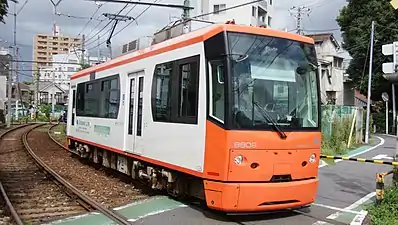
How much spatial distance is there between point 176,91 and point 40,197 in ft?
13.3

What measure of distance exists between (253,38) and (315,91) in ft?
5.08

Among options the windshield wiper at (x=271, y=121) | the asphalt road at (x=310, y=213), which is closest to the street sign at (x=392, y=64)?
the windshield wiper at (x=271, y=121)

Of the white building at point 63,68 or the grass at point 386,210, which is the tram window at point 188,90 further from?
the white building at point 63,68

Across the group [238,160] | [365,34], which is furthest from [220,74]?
[365,34]

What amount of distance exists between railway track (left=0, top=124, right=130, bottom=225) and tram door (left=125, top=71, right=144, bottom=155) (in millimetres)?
1514

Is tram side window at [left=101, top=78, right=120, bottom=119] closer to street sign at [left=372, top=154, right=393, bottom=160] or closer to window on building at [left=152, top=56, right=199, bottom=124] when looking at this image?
Result: window on building at [left=152, top=56, right=199, bottom=124]

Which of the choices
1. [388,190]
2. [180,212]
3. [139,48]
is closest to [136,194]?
[180,212]

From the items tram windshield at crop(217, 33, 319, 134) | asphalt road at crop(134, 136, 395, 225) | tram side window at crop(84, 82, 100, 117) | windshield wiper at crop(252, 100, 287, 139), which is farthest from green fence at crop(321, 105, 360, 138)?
windshield wiper at crop(252, 100, 287, 139)

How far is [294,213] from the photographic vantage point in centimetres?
831

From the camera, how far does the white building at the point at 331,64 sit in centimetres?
5238

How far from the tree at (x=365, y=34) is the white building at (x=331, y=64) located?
8.62m

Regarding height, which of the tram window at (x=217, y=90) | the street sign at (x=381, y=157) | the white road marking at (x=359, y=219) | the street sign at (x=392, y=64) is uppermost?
the street sign at (x=392, y=64)

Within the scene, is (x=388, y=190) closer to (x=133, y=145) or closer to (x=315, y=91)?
(x=315, y=91)

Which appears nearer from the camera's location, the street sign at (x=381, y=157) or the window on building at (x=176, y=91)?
the window on building at (x=176, y=91)
